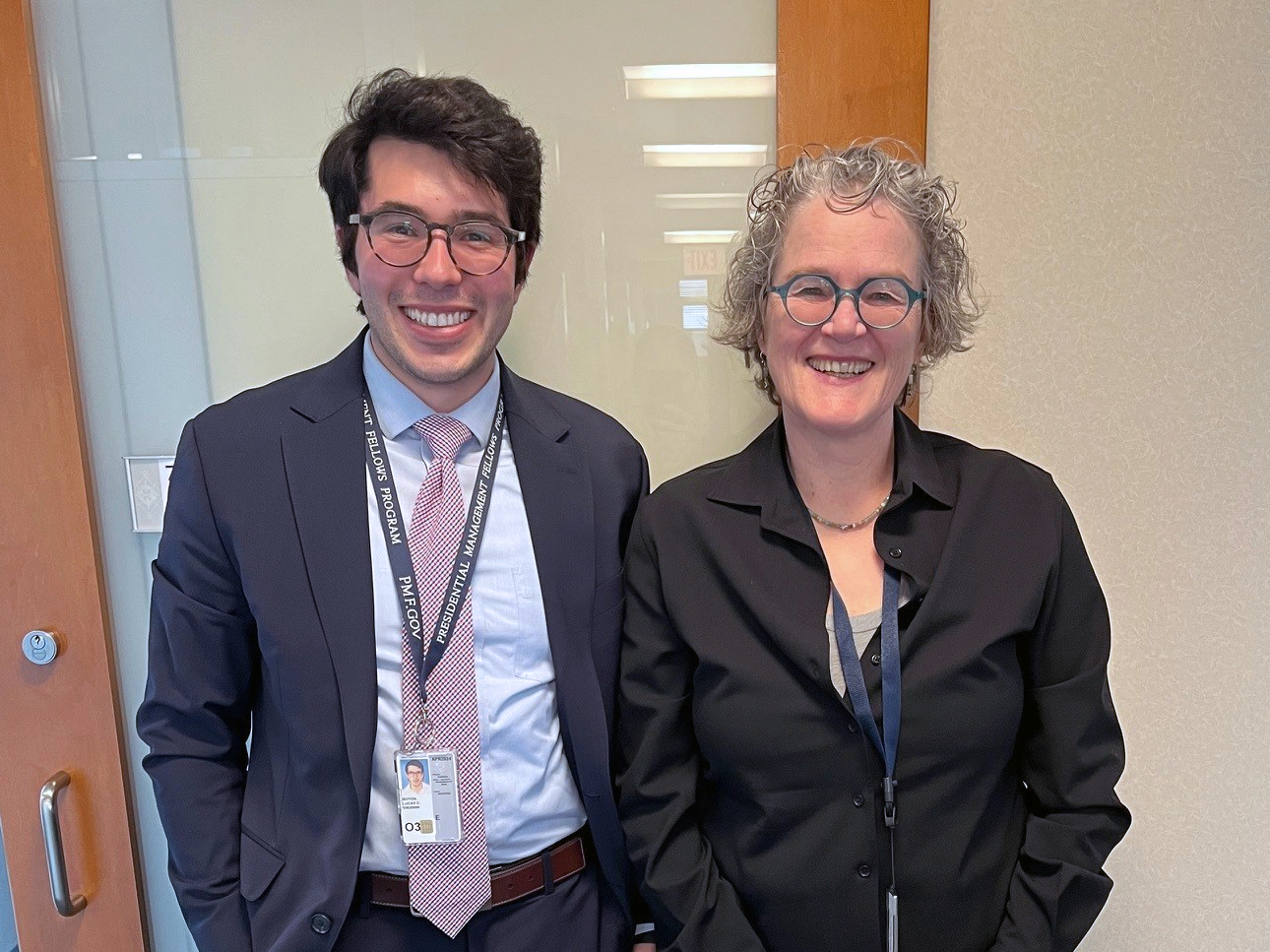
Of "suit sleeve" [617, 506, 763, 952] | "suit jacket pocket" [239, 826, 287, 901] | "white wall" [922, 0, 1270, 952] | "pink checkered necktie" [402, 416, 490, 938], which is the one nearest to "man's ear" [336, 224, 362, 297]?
"pink checkered necktie" [402, 416, 490, 938]

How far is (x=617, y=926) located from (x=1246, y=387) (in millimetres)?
1546

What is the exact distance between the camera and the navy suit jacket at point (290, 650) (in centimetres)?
127

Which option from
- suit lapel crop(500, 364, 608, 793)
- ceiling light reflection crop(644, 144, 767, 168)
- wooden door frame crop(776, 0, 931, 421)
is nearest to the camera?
suit lapel crop(500, 364, 608, 793)

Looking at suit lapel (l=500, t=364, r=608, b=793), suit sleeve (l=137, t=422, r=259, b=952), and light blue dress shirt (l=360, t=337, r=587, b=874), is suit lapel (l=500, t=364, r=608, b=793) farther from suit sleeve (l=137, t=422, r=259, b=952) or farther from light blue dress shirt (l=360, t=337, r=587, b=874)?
suit sleeve (l=137, t=422, r=259, b=952)

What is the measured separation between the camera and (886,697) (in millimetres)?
1209

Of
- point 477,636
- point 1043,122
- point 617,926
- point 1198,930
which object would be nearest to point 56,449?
point 477,636

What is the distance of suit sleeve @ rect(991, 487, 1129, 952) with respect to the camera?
1.27 m

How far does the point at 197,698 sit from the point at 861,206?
1252mm

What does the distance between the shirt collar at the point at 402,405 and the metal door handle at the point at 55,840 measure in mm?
1071

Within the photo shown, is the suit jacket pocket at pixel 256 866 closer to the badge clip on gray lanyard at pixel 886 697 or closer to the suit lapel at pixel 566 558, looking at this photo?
the suit lapel at pixel 566 558

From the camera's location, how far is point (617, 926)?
56.3 inches

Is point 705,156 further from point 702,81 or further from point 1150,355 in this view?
point 1150,355

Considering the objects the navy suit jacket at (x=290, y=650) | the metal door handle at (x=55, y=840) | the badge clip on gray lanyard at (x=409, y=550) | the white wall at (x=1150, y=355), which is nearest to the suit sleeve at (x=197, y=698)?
the navy suit jacket at (x=290, y=650)

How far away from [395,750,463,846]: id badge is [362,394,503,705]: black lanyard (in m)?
0.09
